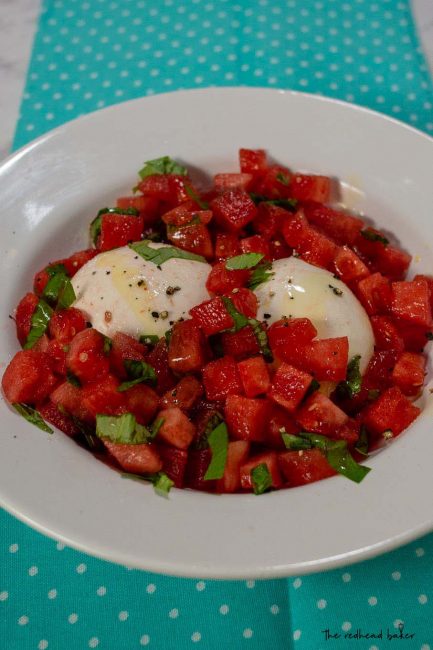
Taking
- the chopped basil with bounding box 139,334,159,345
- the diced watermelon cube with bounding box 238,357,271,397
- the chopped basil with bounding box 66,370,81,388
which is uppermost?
the diced watermelon cube with bounding box 238,357,271,397

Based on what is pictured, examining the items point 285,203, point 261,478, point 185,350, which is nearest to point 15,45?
point 285,203

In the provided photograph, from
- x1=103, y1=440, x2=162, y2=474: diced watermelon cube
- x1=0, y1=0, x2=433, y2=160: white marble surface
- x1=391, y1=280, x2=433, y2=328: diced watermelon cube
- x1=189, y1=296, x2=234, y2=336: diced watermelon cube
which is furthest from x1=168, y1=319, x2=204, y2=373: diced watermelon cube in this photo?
x1=0, y1=0, x2=433, y2=160: white marble surface

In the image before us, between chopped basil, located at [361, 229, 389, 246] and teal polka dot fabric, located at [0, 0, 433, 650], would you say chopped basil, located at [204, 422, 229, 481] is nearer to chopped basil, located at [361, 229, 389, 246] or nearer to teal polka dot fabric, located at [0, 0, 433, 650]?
teal polka dot fabric, located at [0, 0, 433, 650]

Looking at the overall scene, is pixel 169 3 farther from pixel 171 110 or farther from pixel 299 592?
pixel 299 592

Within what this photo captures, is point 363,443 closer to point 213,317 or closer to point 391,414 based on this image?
point 391,414

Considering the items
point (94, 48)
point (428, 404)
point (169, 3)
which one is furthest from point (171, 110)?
point (428, 404)

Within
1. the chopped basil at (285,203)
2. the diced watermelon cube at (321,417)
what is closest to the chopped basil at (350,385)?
the diced watermelon cube at (321,417)
